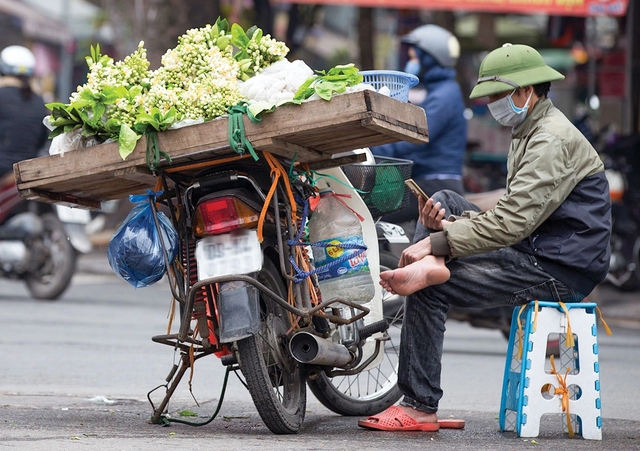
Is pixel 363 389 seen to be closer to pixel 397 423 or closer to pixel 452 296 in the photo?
pixel 397 423

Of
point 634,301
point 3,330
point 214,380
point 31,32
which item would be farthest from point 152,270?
point 31,32

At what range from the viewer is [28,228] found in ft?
33.2

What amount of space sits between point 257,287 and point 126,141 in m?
0.75

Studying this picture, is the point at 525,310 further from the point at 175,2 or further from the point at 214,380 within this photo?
the point at 175,2

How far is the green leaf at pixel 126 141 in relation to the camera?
4.28m

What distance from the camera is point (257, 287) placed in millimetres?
4301

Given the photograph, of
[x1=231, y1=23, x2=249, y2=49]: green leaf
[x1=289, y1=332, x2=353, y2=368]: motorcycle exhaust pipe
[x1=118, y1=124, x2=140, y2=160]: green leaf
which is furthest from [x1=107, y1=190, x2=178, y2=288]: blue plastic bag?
[x1=231, y1=23, x2=249, y2=49]: green leaf

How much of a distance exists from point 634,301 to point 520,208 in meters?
8.42

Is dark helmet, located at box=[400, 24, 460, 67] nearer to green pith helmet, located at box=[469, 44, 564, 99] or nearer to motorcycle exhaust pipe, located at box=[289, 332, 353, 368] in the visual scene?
green pith helmet, located at box=[469, 44, 564, 99]

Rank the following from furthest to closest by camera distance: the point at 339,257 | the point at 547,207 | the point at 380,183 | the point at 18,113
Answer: the point at 18,113 < the point at 380,183 < the point at 339,257 < the point at 547,207

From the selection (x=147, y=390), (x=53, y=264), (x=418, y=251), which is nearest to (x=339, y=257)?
(x=418, y=251)

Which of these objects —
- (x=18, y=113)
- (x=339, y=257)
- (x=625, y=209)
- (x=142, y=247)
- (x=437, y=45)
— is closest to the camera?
(x=142, y=247)

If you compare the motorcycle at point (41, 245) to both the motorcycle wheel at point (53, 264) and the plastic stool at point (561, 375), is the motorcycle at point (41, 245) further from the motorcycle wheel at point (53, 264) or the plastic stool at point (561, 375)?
the plastic stool at point (561, 375)

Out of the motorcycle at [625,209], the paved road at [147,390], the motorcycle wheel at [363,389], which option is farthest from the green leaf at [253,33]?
the motorcycle at [625,209]
